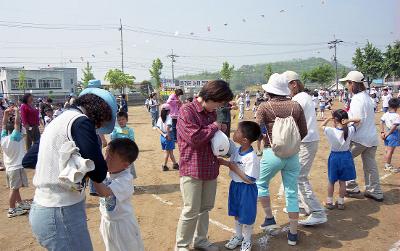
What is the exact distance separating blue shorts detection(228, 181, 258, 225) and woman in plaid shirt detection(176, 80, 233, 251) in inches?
11.1

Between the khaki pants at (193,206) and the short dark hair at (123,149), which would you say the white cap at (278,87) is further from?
the short dark hair at (123,149)

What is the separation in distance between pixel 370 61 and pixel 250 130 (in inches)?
1712

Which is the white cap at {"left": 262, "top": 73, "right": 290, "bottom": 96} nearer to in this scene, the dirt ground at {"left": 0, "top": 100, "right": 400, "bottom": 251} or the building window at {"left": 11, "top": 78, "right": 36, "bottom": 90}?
the dirt ground at {"left": 0, "top": 100, "right": 400, "bottom": 251}

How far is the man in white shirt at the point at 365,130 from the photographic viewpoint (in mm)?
5535

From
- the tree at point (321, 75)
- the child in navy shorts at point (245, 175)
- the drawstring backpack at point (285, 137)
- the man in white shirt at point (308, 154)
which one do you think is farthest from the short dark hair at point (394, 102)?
the tree at point (321, 75)

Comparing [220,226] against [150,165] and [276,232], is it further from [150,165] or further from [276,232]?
[150,165]

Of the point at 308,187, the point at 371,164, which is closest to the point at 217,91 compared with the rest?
the point at 308,187

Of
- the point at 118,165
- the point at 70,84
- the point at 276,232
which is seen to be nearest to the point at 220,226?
the point at 276,232

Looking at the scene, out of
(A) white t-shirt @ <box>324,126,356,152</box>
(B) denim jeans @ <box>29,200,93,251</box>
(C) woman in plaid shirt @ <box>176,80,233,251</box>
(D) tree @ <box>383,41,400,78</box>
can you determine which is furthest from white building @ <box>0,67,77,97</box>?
(B) denim jeans @ <box>29,200,93,251</box>

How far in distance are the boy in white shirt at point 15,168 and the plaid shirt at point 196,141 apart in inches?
136

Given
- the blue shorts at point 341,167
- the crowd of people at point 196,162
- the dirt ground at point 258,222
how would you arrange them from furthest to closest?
the blue shorts at point 341,167, the dirt ground at point 258,222, the crowd of people at point 196,162

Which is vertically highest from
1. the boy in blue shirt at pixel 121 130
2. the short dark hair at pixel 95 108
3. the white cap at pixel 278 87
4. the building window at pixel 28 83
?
the building window at pixel 28 83

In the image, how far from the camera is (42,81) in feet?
211

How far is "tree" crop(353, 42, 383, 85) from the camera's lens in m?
40.9
